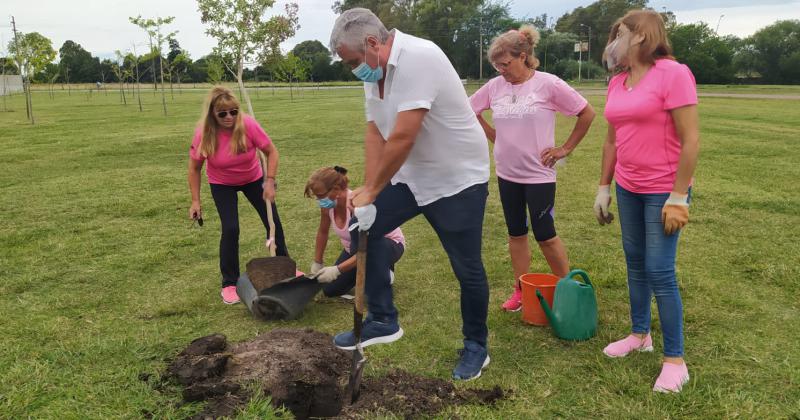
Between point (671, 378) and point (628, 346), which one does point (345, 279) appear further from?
point (671, 378)

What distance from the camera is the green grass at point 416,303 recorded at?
110 inches

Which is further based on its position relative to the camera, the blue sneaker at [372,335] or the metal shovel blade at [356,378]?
the blue sneaker at [372,335]

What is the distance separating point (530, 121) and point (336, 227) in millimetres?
1547

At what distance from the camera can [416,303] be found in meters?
4.12

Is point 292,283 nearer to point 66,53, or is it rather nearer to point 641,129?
point 641,129

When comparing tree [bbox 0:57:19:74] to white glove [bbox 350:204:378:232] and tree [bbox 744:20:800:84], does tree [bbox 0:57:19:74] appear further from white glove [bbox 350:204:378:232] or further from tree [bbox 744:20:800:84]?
tree [bbox 744:20:800:84]

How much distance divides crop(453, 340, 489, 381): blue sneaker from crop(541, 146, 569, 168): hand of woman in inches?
46.8

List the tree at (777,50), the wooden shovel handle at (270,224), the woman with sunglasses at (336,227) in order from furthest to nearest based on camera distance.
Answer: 1. the tree at (777,50)
2. the wooden shovel handle at (270,224)
3. the woman with sunglasses at (336,227)

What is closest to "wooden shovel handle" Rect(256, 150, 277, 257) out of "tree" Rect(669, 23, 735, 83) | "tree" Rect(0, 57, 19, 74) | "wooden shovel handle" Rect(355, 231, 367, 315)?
"wooden shovel handle" Rect(355, 231, 367, 315)

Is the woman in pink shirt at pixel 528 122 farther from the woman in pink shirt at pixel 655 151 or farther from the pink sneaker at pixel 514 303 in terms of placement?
the woman in pink shirt at pixel 655 151

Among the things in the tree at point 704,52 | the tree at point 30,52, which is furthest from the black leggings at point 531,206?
the tree at point 704,52

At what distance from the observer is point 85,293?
4.44 m

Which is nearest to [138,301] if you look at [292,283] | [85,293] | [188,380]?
[85,293]

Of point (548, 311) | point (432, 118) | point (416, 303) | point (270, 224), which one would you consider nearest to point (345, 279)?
point (416, 303)
